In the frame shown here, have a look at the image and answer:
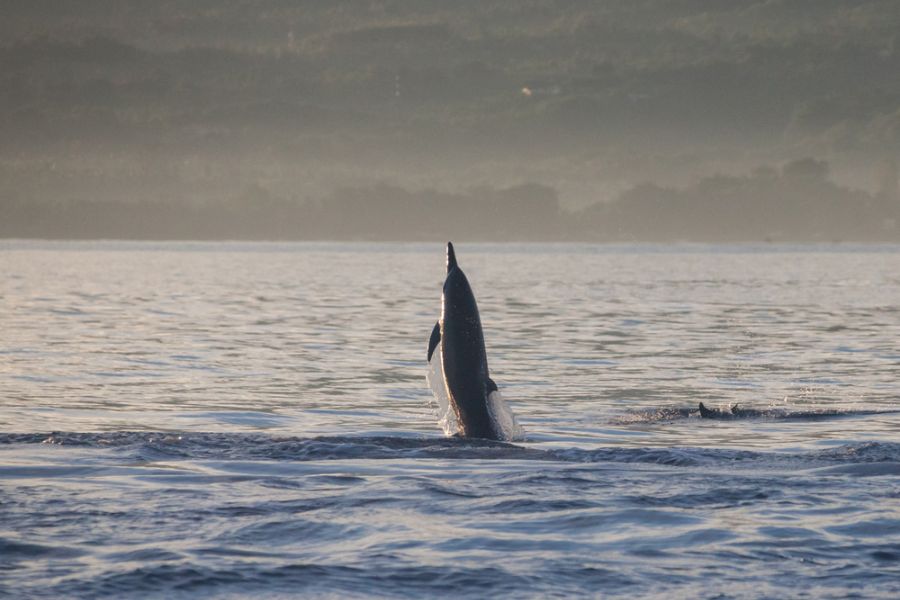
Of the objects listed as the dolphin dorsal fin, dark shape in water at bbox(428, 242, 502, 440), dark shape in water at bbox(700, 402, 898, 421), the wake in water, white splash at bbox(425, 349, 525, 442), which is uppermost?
the dolphin dorsal fin

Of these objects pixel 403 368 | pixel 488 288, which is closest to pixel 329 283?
pixel 488 288

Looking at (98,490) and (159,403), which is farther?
(159,403)

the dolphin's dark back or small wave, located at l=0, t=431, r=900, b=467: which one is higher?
the dolphin's dark back

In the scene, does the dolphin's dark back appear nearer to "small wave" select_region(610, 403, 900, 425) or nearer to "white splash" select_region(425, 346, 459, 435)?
"white splash" select_region(425, 346, 459, 435)

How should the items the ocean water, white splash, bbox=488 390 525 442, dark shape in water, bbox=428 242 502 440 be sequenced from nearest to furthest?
1. the ocean water
2. dark shape in water, bbox=428 242 502 440
3. white splash, bbox=488 390 525 442

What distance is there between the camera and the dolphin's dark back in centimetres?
1791

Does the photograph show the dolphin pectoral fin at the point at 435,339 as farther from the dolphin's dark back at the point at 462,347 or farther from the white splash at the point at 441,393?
the white splash at the point at 441,393

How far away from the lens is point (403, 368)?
33031mm

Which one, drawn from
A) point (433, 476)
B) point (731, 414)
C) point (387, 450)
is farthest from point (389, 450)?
point (731, 414)

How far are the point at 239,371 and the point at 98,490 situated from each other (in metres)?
16.8

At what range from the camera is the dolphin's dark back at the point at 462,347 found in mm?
17906

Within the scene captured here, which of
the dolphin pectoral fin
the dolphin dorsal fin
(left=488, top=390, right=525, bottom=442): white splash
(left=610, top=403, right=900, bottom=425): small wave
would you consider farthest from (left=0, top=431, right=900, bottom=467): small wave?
(left=610, top=403, right=900, bottom=425): small wave

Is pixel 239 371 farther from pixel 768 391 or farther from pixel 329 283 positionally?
pixel 329 283

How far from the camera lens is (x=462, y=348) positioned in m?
17.9
